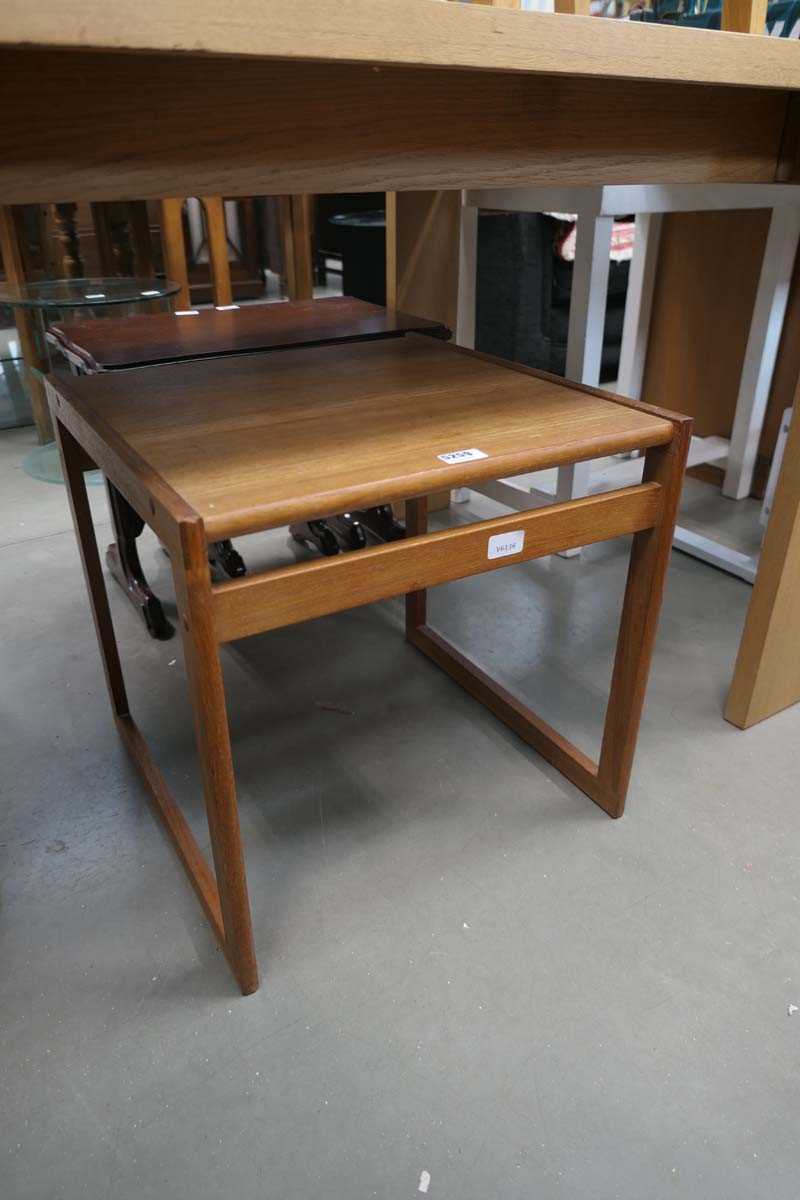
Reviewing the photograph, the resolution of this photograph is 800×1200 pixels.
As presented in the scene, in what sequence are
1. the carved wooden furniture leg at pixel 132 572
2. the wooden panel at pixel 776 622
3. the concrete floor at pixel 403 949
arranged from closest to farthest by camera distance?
the concrete floor at pixel 403 949 → the wooden panel at pixel 776 622 → the carved wooden furniture leg at pixel 132 572

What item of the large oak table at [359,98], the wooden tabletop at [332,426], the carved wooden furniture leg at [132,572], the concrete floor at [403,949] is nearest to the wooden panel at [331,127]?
the large oak table at [359,98]

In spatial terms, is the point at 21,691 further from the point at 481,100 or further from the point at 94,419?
the point at 481,100

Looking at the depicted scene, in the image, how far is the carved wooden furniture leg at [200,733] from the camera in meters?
0.67

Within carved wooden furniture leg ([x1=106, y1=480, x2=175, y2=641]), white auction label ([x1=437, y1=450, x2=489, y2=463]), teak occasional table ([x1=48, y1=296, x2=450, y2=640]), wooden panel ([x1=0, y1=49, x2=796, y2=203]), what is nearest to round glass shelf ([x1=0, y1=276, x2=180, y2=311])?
teak occasional table ([x1=48, y1=296, x2=450, y2=640])

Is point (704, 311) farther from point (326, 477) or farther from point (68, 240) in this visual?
point (68, 240)

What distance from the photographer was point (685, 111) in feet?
3.04

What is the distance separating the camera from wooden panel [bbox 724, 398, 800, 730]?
44.3 inches

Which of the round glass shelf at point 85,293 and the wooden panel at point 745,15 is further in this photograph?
the round glass shelf at point 85,293

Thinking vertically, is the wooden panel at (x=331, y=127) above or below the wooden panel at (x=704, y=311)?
above

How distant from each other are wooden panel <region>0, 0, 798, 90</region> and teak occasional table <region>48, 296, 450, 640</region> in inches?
26.2

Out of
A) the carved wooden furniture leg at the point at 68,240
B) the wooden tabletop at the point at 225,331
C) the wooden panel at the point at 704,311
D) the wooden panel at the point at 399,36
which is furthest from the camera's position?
the carved wooden furniture leg at the point at 68,240

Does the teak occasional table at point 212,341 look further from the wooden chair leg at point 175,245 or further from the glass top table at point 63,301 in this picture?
the wooden chair leg at point 175,245

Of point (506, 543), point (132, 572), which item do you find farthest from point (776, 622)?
point (132, 572)

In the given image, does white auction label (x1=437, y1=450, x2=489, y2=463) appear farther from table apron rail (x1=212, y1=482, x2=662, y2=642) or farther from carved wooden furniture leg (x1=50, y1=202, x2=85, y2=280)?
carved wooden furniture leg (x1=50, y1=202, x2=85, y2=280)
